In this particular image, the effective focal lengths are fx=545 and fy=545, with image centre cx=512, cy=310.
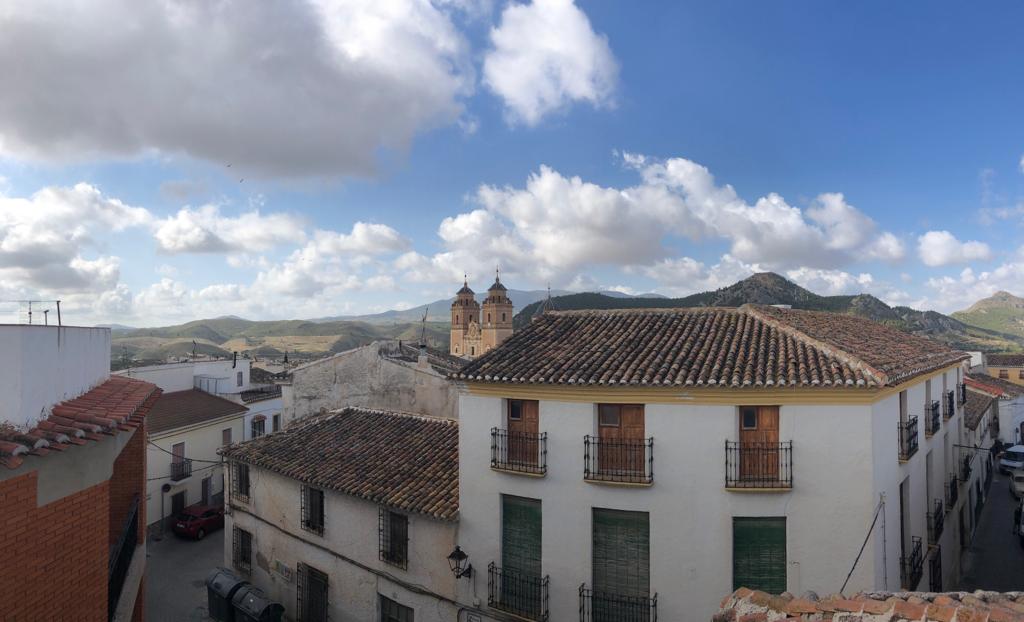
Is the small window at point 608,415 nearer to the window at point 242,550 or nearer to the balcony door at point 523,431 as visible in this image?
the balcony door at point 523,431

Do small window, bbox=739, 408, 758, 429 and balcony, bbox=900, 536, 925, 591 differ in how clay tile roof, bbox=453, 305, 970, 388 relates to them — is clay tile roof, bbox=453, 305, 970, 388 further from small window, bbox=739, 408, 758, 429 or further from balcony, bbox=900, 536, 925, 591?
balcony, bbox=900, 536, 925, 591

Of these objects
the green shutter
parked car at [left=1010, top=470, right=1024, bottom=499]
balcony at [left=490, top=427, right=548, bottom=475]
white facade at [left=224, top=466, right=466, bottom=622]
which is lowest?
parked car at [left=1010, top=470, right=1024, bottom=499]

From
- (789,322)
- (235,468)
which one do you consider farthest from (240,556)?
(789,322)

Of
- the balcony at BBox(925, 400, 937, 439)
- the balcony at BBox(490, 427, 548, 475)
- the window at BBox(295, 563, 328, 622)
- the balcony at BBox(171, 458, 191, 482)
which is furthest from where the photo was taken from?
the balcony at BBox(171, 458, 191, 482)

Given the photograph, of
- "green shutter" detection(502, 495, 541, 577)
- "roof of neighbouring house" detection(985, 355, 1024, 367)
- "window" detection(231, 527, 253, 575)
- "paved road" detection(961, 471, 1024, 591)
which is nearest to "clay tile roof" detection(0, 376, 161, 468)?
"green shutter" detection(502, 495, 541, 577)

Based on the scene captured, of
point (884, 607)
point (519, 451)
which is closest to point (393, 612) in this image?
point (519, 451)

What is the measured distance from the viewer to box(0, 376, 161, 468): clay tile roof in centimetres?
465

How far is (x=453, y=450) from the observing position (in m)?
14.6

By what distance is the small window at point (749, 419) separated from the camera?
10.0 metres

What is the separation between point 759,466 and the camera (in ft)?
32.5

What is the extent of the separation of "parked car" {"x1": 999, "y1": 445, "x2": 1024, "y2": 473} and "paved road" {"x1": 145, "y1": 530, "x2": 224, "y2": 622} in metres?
41.4

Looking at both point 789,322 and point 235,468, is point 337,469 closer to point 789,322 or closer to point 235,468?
point 235,468

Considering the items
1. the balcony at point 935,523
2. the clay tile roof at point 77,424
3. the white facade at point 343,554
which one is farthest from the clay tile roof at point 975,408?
the clay tile roof at point 77,424

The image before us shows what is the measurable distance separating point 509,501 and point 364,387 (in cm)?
1221
